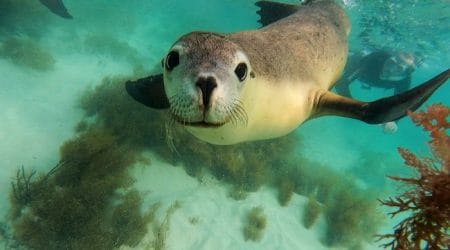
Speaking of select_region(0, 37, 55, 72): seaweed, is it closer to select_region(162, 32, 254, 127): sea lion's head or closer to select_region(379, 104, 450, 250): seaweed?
select_region(162, 32, 254, 127): sea lion's head

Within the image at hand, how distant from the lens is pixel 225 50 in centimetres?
197

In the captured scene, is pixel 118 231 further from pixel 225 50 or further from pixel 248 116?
pixel 225 50

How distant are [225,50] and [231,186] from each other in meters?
5.40

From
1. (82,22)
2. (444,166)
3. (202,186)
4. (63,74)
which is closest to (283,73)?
(444,166)

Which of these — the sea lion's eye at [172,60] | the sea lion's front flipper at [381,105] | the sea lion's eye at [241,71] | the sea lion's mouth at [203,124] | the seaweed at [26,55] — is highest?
the sea lion's eye at [172,60]

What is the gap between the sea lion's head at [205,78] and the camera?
1743 mm

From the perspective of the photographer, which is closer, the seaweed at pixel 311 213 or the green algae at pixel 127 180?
the green algae at pixel 127 180

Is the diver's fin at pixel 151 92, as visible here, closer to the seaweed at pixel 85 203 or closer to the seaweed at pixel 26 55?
the seaweed at pixel 85 203

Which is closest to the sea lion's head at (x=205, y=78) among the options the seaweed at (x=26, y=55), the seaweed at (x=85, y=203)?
the seaweed at (x=85, y=203)

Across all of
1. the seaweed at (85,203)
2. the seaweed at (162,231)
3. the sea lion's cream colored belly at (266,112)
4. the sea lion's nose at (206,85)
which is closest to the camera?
the sea lion's nose at (206,85)

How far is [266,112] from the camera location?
2723 mm

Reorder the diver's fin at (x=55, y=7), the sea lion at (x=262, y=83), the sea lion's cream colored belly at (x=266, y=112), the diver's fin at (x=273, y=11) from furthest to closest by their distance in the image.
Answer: the diver's fin at (x=55, y=7) < the diver's fin at (x=273, y=11) < the sea lion's cream colored belly at (x=266, y=112) < the sea lion at (x=262, y=83)

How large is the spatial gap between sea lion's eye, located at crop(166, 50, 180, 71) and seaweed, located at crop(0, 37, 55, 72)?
9.10m

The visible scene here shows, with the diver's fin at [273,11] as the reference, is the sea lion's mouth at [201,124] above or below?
above
